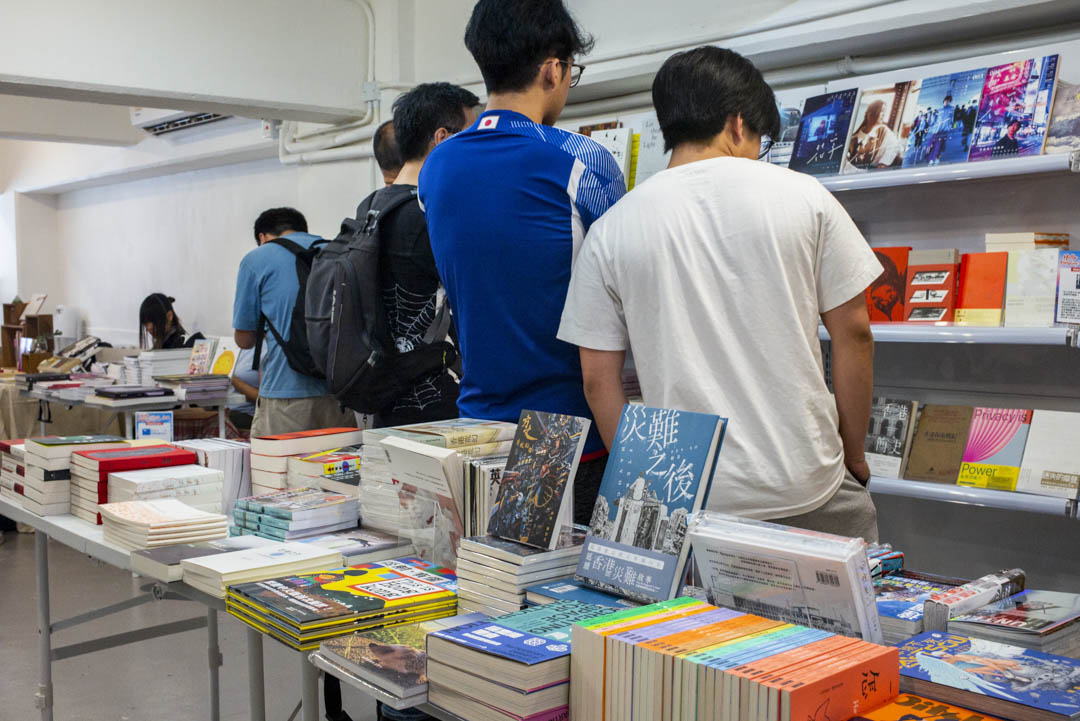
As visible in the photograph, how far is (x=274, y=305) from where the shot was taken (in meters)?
3.34

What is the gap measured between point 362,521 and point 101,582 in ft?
10.4

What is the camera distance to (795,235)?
4.56ft

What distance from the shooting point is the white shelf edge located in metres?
2.29

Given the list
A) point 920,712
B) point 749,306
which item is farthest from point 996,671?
point 749,306

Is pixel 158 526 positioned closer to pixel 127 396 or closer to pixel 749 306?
pixel 749 306

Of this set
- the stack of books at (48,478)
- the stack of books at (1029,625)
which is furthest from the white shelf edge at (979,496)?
the stack of books at (48,478)

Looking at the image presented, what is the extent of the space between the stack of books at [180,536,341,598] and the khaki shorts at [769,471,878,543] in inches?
31.1

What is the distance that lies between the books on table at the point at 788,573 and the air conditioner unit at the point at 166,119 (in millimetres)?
6638

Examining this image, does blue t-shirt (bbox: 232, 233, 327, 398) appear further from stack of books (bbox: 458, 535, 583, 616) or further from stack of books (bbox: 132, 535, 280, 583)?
stack of books (bbox: 458, 535, 583, 616)

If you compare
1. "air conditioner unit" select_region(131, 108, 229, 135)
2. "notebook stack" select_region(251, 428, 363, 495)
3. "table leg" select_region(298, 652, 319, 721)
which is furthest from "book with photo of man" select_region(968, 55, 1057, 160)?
"air conditioner unit" select_region(131, 108, 229, 135)

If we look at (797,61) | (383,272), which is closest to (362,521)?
(383,272)

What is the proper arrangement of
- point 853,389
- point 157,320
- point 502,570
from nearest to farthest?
point 502,570 < point 853,389 < point 157,320

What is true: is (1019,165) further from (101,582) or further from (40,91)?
(101,582)

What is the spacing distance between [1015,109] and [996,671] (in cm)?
191
